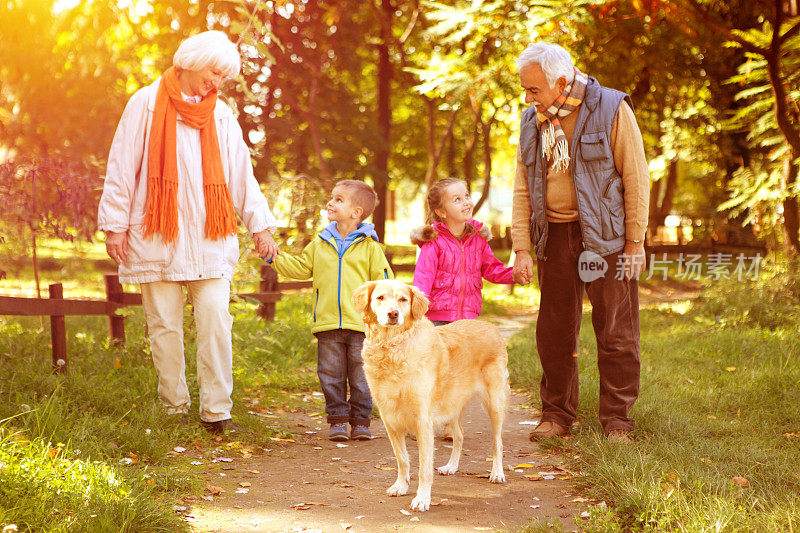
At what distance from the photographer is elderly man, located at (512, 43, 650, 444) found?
16.4ft

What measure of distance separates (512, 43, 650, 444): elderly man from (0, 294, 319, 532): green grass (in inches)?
84.8

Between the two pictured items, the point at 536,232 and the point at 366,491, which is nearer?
the point at 366,491

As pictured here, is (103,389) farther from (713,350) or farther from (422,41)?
(422,41)

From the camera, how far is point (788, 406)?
6.32 metres

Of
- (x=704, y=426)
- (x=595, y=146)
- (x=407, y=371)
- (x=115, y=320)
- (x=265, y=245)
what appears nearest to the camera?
(x=407, y=371)

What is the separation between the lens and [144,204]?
202 inches

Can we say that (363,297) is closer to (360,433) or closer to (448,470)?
(448,470)

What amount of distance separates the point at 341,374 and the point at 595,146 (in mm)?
2437

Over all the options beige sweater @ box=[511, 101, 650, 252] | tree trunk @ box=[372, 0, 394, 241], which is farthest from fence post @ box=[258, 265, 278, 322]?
tree trunk @ box=[372, 0, 394, 241]

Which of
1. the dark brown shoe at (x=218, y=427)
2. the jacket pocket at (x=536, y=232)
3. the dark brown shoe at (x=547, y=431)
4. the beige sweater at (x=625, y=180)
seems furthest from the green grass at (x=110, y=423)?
the beige sweater at (x=625, y=180)

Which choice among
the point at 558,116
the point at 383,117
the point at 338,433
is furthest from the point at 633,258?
the point at 383,117

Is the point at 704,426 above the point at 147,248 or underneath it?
underneath

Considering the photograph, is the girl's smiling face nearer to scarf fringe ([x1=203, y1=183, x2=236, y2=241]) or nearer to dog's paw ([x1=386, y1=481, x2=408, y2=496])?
scarf fringe ([x1=203, y1=183, x2=236, y2=241])

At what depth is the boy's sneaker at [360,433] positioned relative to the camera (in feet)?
18.7
